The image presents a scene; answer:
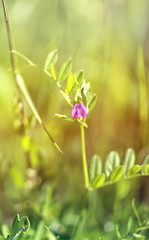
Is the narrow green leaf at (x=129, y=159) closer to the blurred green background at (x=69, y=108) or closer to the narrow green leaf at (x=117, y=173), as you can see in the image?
the narrow green leaf at (x=117, y=173)

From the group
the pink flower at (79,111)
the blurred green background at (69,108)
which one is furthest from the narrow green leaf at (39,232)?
the pink flower at (79,111)

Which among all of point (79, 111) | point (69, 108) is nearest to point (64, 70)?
point (79, 111)

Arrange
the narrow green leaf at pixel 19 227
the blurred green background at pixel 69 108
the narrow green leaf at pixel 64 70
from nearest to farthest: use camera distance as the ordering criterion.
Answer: the narrow green leaf at pixel 19 227 → the narrow green leaf at pixel 64 70 → the blurred green background at pixel 69 108

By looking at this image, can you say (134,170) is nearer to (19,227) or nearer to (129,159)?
(129,159)

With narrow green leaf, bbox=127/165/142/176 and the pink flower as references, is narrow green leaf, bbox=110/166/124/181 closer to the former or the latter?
narrow green leaf, bbox=127/165/142/176

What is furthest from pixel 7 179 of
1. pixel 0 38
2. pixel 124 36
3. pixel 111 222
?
pixel 124 36

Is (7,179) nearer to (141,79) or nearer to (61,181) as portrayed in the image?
(61,181)

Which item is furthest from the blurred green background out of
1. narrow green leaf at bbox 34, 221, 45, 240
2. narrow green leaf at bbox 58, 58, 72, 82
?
narrow green leaf at bbox 58, 58, 72, 82
